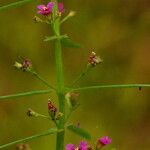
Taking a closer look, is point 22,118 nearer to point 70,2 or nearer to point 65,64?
point 65,64

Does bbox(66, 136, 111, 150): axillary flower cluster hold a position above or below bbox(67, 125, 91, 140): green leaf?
below

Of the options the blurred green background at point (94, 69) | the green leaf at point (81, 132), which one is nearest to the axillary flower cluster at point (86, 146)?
the green leaf at point (81, 132)

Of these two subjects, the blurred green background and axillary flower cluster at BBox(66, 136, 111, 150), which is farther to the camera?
the blurred green background

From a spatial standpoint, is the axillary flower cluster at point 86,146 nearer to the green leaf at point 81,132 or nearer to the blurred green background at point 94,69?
the green leaf at point 81,132

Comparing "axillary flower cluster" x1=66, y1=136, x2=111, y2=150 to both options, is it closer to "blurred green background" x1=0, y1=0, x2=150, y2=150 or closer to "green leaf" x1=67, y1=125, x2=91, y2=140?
"green leaf" x1=67, y1=125, x2=91, y2=140

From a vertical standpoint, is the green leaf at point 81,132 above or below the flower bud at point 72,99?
below

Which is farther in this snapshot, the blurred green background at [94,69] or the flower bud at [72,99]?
the blurred green background at [94,69]

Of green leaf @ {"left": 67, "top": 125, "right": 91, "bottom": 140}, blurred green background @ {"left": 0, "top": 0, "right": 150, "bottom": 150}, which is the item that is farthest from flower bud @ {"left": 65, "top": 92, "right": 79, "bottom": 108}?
blurred green background @ {"left": 0, "top": 0, "right": 150, "bottom": 150}

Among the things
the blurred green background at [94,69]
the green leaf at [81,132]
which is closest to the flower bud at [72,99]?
the green leaf at [81,132]

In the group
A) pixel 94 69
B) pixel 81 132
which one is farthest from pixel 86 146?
pixel 94 69

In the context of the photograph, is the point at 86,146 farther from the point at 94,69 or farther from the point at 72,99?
the point at 94,69
